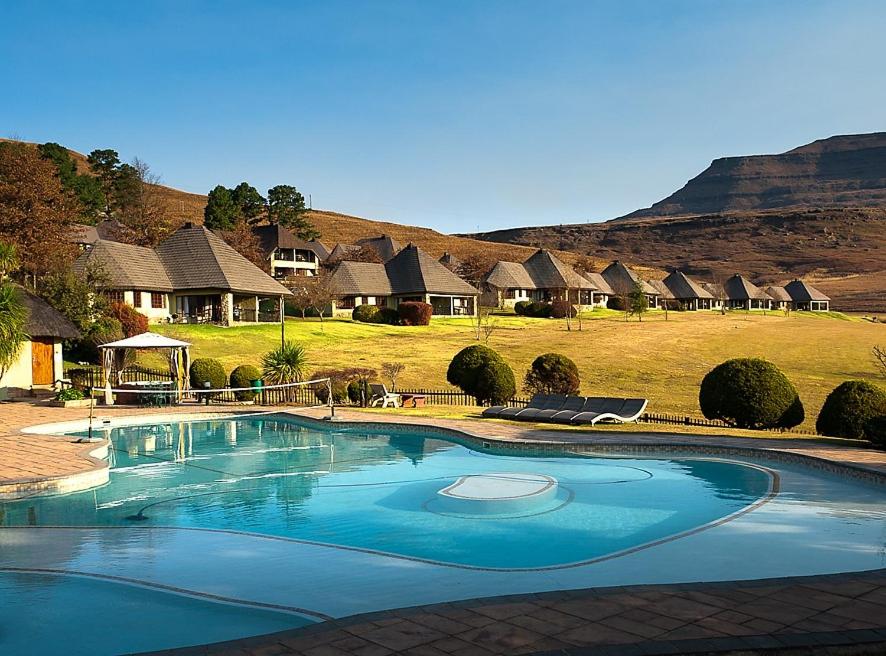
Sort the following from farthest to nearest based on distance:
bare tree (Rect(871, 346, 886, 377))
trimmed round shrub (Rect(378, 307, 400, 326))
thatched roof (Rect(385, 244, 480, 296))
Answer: thatched roof (Rect(385, 244, 480, 296)) < trimmed round shrub (Rect(378, 307, 400, 326)) < bare tree (Rect(871, 346, 886, 377))

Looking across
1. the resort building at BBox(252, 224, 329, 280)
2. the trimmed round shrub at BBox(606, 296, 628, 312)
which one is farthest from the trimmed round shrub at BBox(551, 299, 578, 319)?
the resort building at BBox(252, 224, 329, 280)

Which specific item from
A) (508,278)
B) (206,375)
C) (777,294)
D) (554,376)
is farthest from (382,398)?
(777,294)

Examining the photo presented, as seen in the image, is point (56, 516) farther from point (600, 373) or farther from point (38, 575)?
point (600, 373)

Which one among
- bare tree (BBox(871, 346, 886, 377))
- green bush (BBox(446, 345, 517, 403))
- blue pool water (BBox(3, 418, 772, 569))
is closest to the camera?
blue pool water (BBox(3, 418, 772, 569))

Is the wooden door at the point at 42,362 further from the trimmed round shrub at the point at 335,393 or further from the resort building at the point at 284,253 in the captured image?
the resort building at the point at 284,253

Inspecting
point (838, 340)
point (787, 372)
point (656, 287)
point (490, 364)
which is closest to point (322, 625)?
point (490, 364)

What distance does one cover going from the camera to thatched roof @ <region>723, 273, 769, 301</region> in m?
117

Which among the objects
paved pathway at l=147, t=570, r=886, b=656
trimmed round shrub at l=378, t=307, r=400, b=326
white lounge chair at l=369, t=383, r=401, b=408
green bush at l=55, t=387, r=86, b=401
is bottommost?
paved pathway at l=147, t=570, r=886, b=656

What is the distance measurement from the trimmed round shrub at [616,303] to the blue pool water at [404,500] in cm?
7284

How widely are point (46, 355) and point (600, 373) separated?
24.8 meters

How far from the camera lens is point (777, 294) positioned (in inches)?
4887

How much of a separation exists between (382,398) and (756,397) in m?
12.5

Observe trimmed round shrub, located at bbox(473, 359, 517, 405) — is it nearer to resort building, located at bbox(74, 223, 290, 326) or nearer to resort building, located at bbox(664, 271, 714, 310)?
resort building, located at bbox(74, 223, 290, 326)

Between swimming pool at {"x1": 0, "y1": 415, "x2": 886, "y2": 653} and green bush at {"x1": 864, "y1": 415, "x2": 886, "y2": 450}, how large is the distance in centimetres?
302
